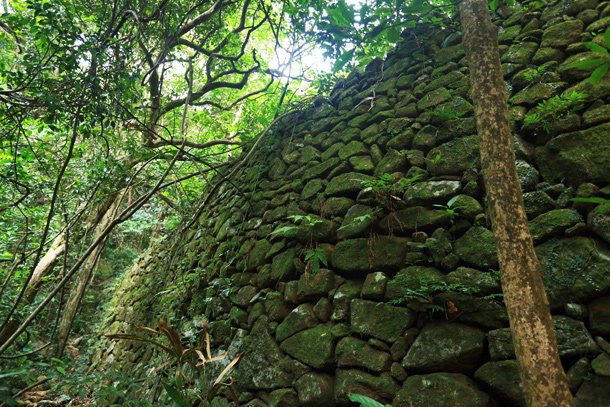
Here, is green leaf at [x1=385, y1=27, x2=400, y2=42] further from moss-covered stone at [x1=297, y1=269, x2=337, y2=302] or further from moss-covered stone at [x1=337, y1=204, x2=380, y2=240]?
moss-covered stone at [x1=297, y1=269, x2=337, y2=302]

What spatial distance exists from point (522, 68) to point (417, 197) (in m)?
1.28

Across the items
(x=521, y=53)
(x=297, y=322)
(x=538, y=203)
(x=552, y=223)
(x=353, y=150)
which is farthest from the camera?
(x=353, y=150)

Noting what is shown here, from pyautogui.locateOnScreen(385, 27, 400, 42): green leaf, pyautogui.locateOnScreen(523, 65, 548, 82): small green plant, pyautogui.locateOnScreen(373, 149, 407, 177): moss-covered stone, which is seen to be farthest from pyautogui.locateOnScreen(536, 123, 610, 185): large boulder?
pyautogui.locateOnScreen(385, 27, 400, 42): green leaf

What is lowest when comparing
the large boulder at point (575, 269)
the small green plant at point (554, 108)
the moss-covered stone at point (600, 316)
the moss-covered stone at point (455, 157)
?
the moss-covered stone at point (600, 316)

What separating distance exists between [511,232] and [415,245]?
0.76 m

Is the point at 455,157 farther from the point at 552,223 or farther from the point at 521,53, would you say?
the point at 521,53

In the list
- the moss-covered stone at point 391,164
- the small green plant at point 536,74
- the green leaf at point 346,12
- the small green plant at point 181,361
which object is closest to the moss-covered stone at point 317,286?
the small green plant at point 181,361

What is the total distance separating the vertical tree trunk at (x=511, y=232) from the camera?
101 centimetres

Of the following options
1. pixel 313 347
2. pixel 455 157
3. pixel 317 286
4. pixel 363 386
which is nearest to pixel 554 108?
pixel 455 157

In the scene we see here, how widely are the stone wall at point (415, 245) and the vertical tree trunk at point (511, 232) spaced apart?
0.91 ft

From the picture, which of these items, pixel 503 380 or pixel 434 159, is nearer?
pixel 503 380

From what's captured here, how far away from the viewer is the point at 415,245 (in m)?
1.91

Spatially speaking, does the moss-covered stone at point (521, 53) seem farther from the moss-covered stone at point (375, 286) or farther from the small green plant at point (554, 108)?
the moss-covered stone at point (375, 286)

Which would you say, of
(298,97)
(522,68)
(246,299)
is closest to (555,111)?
(522,68)
